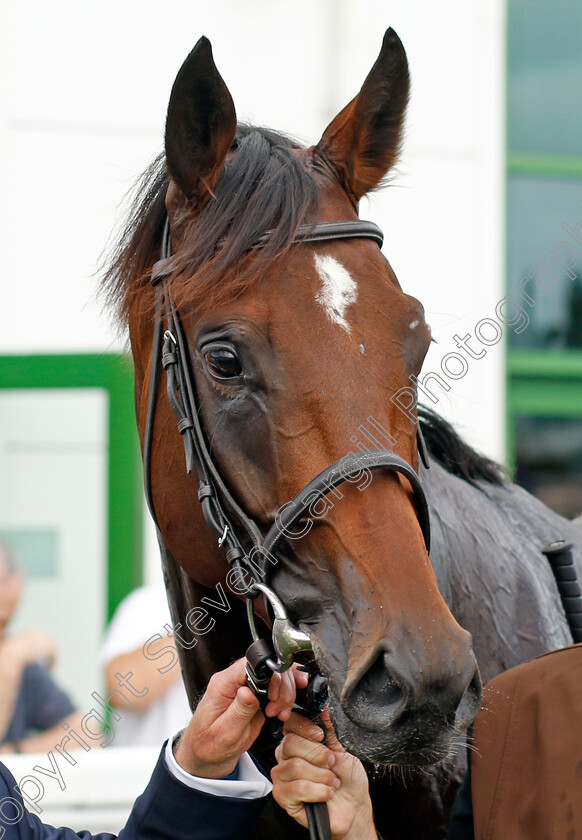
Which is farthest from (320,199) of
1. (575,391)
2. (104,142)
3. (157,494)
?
(575,391)

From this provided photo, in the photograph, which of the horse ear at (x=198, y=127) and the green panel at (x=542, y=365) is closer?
the horse ear at (x=198, y=127)

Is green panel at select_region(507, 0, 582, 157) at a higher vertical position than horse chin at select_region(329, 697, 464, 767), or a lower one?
higher

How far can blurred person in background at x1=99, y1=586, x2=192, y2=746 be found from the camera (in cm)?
365

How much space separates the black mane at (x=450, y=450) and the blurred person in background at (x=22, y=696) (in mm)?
2443

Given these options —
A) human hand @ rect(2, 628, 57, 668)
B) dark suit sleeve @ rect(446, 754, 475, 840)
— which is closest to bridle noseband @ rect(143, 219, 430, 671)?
dark suit sleeve @ rect(446, 754, 475, 840)

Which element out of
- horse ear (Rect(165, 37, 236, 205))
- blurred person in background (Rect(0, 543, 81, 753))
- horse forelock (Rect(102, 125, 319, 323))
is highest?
horse ear (Rect(165, 37, 236, 205))

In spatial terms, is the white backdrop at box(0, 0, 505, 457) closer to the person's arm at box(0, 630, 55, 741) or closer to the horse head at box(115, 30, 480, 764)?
the person's arm at box(0, 630, 55, 741)

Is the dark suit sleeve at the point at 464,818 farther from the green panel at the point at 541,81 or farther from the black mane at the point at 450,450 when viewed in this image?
the green panel at the point at 541,81

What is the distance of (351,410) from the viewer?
1.42m

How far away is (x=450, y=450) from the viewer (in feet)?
7.75

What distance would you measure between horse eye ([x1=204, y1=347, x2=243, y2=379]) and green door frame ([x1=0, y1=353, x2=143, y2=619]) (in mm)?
3213

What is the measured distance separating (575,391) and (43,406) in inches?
127

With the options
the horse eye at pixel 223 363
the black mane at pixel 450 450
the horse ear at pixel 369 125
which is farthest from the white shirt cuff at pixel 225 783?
the horse ear at pixel 369 125

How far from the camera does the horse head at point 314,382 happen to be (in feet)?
4.19
